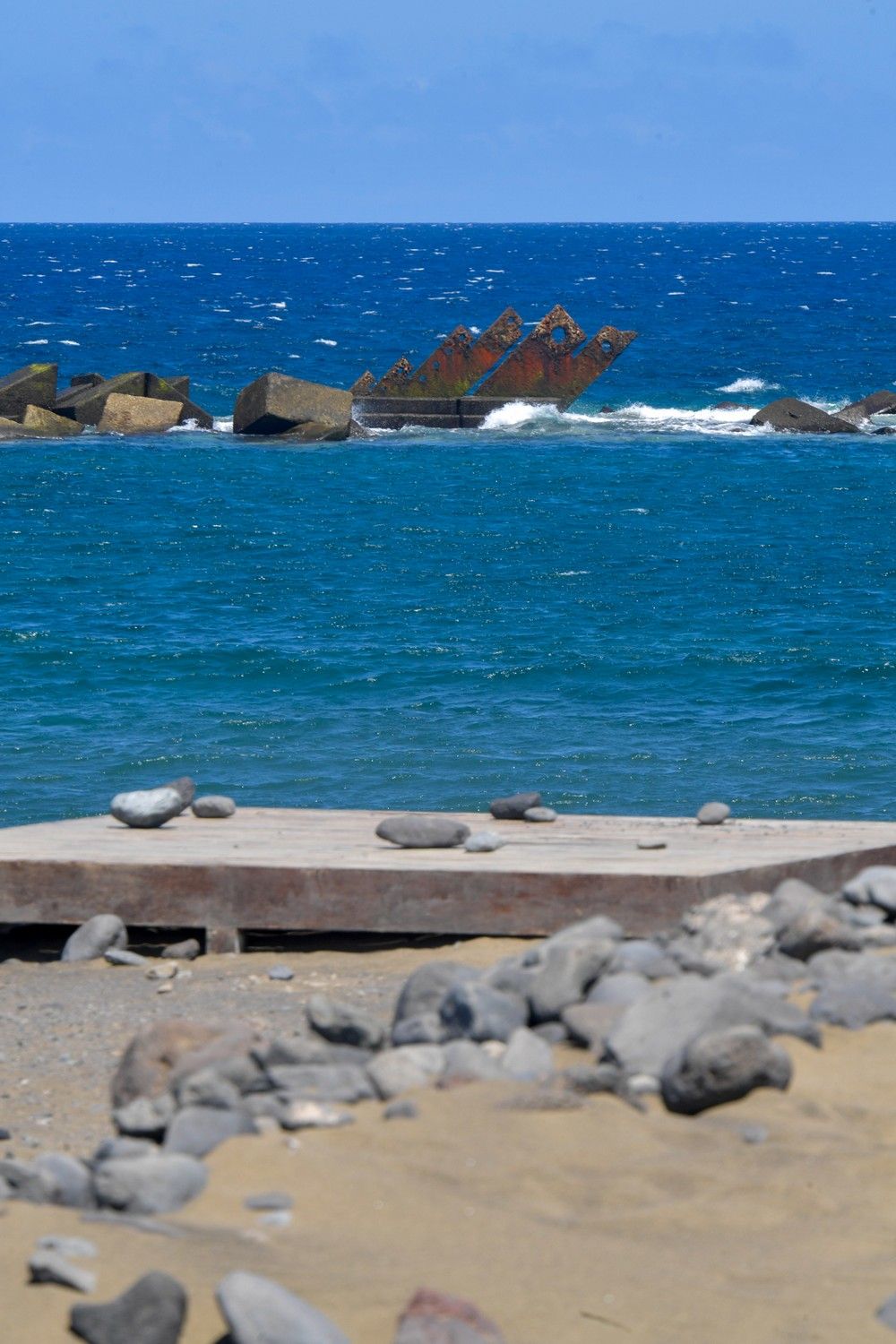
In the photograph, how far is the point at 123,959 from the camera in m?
7.10

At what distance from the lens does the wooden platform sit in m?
6.55

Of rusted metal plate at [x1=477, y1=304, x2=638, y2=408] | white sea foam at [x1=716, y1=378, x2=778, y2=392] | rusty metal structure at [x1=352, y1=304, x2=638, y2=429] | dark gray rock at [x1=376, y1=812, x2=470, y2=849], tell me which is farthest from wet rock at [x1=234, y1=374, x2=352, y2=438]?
dark gray rock at [x1=376, y1=812, x2=470, y2=849]

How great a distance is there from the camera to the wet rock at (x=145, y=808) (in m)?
7.99

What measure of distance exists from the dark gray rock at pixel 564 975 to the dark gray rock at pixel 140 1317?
1706 mm

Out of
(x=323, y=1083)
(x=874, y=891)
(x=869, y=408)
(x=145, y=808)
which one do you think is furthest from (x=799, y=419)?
(x=323, y=1083)

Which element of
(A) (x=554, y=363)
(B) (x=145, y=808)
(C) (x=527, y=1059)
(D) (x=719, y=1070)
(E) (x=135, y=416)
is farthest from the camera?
(A) (x=554, y=363)

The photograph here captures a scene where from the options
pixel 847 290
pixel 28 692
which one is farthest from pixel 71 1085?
pixel 847 290

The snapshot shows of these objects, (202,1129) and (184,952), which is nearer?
(202,1129)

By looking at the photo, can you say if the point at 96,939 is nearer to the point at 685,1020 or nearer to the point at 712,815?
the point at 712,815

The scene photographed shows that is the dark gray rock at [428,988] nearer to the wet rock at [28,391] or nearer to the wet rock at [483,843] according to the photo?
the wet rock at [483,843]

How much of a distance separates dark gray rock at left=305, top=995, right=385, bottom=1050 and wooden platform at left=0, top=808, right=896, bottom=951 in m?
1.59

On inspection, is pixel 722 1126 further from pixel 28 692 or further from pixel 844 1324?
pixel 28 692

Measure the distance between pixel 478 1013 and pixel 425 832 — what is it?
2.37 meters

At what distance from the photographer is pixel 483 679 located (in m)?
16.2
